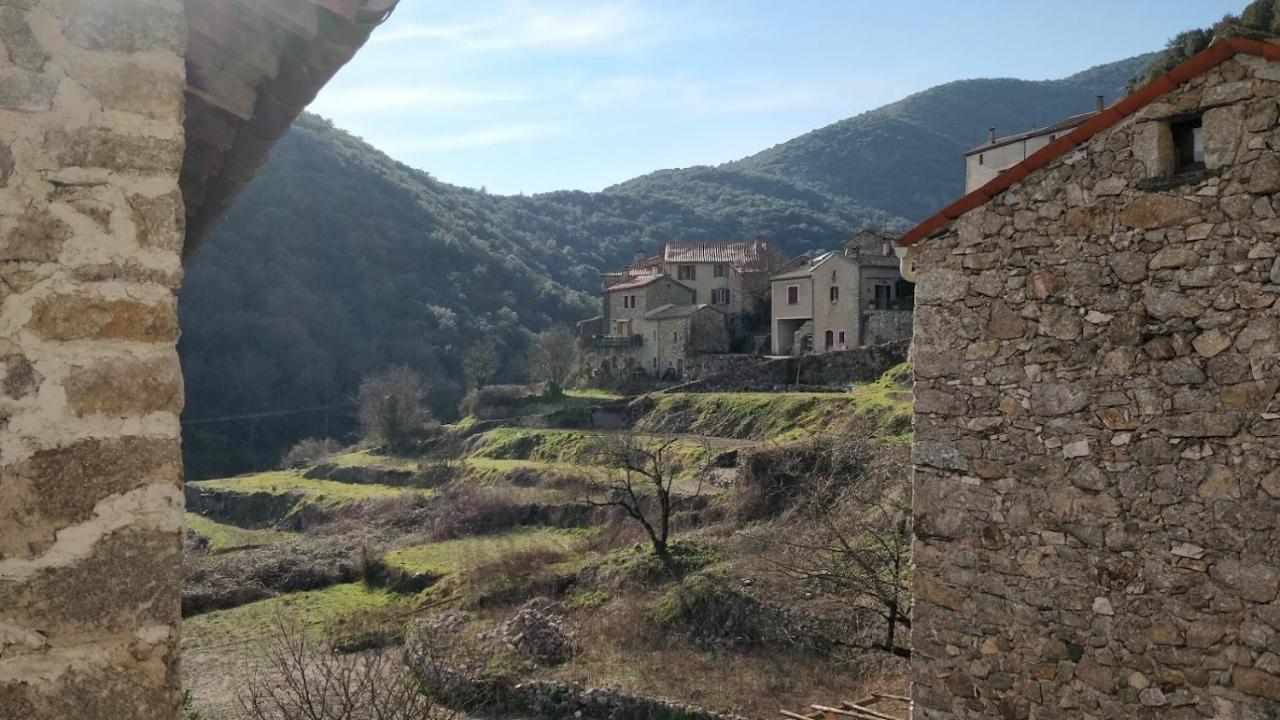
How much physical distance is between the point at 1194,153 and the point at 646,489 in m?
24.6

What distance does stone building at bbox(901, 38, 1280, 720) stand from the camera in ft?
15.8

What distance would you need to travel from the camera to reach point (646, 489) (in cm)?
2908

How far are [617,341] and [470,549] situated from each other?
23610 mm

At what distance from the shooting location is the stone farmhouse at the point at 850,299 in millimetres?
38344

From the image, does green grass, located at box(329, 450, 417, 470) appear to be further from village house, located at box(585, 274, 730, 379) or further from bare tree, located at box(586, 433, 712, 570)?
bare tree, located at box(586, 433, 712, 570)

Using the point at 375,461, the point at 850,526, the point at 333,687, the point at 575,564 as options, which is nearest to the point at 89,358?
the point at 333,687

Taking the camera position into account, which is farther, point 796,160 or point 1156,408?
point 796,160

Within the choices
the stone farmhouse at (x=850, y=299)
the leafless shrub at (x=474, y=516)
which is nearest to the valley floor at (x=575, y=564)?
the leafless shrub at (x=474, y=516)

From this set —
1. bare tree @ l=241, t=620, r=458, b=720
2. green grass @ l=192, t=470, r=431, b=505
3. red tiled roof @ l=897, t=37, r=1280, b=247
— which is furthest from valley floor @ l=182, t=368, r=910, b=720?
red tiled roof @ l=897, t=37, r=1280, b=247

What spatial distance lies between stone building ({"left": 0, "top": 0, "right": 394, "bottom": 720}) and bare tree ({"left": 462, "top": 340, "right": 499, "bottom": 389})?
2043 inches

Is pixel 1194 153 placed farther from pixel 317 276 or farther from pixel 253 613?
pixel 317 276

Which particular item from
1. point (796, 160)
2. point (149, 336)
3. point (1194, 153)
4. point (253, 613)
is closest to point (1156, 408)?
point (1194, 153)

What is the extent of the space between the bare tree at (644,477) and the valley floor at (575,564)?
0.56 feet

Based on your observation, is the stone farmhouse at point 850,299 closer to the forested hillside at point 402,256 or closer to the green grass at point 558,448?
the green grass at point 558,448
